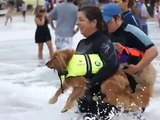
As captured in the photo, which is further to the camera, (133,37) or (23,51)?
(23,51)

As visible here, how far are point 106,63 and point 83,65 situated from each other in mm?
180

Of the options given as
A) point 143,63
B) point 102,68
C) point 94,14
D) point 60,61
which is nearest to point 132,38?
point 143,63

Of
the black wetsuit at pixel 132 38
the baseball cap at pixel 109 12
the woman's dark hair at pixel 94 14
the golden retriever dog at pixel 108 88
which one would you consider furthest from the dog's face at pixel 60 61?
the black wetsuit at pixel 132 38

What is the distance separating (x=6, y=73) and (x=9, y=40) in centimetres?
803

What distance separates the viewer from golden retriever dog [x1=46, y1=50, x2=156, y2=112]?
412 centimetres

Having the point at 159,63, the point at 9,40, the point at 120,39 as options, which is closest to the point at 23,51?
the point at 9,40

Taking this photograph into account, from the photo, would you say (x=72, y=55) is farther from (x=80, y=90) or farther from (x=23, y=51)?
(x=23, y=51)

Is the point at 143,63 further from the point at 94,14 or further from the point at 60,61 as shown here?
the point at 60,61

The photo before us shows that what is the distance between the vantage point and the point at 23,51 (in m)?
15.9

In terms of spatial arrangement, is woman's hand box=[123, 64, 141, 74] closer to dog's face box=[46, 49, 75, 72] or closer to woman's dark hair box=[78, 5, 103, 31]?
woman's dark hair box=[78, 5, 103, 31]

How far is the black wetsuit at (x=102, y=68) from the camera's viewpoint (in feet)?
13.9

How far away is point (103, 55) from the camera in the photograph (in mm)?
4266

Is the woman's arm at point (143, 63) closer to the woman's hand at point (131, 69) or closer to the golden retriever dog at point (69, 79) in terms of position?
the woman's hand at point (131, 69)

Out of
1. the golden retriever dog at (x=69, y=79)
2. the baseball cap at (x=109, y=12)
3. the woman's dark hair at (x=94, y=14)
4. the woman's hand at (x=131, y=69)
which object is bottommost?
the woman's hand at (x=131, y=69)
